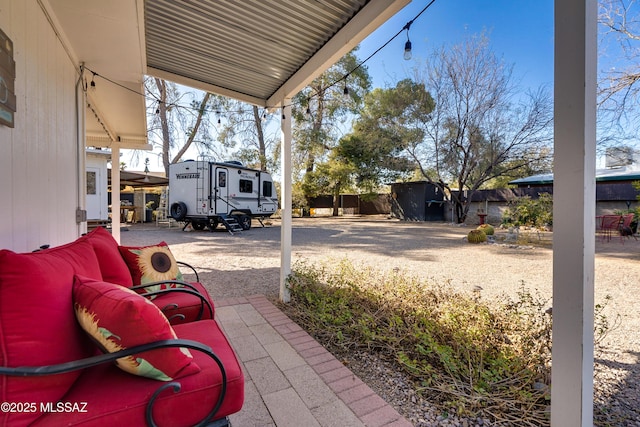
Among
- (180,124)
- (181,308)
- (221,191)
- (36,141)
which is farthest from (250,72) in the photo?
(180,124)

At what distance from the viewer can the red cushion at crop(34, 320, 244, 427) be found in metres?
0.95

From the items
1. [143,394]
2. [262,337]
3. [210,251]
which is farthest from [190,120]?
[143,394]

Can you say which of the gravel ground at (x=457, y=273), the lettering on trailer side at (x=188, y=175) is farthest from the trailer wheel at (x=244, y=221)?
the lettering on trailer side at (x=188, y=175)

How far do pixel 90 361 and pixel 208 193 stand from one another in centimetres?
882

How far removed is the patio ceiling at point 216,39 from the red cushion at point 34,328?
5.87ft

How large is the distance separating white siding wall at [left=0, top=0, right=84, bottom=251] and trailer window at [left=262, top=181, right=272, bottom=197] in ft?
29.9

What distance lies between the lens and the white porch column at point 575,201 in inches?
41.8

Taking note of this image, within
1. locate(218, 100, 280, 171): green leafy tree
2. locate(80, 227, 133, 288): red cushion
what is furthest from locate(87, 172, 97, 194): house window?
locate(80, 227, 133, 288): red cushion

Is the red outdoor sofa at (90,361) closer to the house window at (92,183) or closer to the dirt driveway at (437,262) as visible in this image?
the dirt driveway at (437,262)

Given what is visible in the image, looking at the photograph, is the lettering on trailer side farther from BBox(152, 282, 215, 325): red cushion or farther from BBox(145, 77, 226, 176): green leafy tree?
BBox(152, 282, 215, 325): red cushion

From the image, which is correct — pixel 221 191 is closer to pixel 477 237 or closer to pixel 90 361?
pixel 477 237

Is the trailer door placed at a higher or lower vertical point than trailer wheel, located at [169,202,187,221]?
higher

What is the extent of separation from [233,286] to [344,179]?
13.8 metres

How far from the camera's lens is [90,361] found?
952 mm
